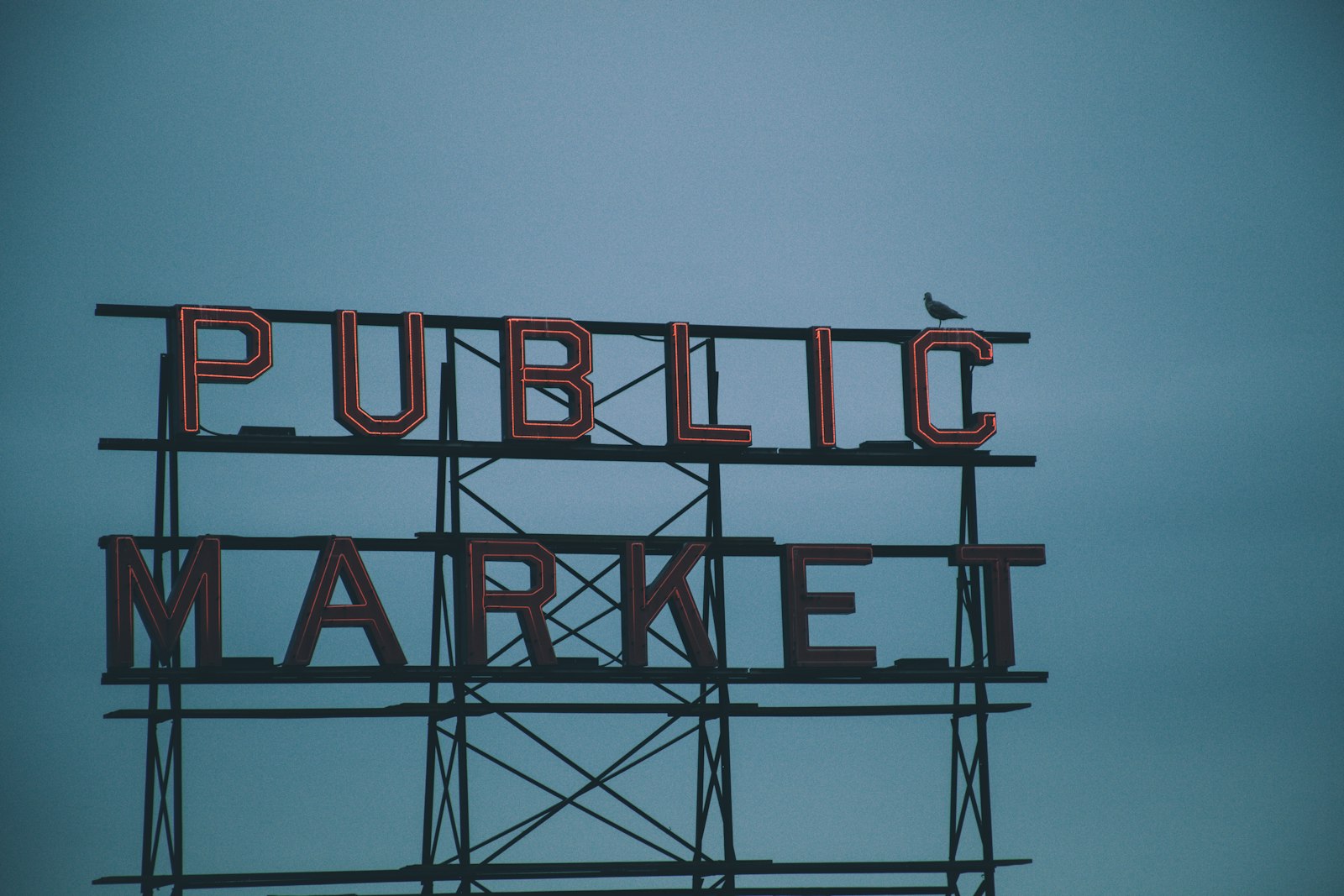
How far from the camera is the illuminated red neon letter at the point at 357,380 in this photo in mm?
24547

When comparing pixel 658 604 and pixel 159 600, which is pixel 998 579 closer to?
pixel 658 604

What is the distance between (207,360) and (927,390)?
34.7 feet

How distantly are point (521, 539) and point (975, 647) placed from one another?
6.98m

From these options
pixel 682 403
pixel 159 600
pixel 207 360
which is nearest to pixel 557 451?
pixel 682 403

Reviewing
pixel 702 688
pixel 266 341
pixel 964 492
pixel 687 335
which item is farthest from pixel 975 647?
pixel 266 341

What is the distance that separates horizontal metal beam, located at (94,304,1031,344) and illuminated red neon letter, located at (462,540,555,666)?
3129mm

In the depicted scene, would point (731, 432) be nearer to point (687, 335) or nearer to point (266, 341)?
point (687, 335)

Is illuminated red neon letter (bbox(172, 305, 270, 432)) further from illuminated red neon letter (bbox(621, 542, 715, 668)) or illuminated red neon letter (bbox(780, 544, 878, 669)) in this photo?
illuminated red neon letter (bbox(780, 544, 878, 669))

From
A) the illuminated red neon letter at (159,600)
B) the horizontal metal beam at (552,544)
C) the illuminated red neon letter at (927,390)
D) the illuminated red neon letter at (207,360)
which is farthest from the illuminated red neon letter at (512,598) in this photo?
the illuminated red neon letter at (927,390)

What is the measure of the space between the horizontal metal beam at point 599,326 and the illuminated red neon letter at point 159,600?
10.3ft

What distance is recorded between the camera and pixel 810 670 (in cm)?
2566

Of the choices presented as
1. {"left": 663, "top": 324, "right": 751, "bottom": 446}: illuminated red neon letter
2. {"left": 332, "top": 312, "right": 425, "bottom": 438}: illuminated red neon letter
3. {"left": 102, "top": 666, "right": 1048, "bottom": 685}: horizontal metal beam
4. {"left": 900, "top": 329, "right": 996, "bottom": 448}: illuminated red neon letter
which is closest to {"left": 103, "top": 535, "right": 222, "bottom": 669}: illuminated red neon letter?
{"left": 102, "top": 666, "right": 1048, "bottom": 685}: horizontal metal beam

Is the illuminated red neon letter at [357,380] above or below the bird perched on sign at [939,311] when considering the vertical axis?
below

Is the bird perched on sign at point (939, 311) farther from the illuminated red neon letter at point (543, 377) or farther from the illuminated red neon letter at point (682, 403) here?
the illuminated red neon letter at point (543, 377)
